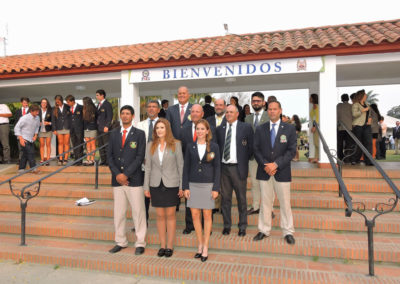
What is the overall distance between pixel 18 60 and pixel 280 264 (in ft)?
34.7

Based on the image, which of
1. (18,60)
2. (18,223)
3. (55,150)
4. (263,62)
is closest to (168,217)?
(18,223)

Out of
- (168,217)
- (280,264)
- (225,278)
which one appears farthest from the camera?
(168,217)

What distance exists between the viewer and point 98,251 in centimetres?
448

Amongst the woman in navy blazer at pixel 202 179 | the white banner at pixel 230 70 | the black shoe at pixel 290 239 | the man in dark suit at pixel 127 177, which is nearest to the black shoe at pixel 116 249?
the man in dark suit at pixel 127 177

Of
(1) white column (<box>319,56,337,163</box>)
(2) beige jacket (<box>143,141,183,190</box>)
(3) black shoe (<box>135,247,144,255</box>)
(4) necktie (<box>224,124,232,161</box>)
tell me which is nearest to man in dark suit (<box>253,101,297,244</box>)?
(4) necktie (<box>224,124,232,161</box>)

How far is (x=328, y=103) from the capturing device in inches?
271

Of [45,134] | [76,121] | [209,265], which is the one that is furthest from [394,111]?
[209,265]

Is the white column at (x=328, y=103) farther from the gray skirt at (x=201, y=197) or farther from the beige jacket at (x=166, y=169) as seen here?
the beige jacket at (x=166, y=169)

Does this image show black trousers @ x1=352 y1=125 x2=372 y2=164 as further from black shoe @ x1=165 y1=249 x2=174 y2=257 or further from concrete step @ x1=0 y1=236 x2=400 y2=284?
black shoe @ x1=165 y1=249 x2=174 y2=257

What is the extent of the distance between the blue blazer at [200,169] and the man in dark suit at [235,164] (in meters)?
0.49

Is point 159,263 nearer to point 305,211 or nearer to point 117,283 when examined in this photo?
point 117,283

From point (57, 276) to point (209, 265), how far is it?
1966 mm

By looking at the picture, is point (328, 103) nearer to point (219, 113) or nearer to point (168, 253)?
point (219, 113)

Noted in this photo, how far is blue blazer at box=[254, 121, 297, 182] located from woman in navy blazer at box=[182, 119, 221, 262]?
79 centimetres
